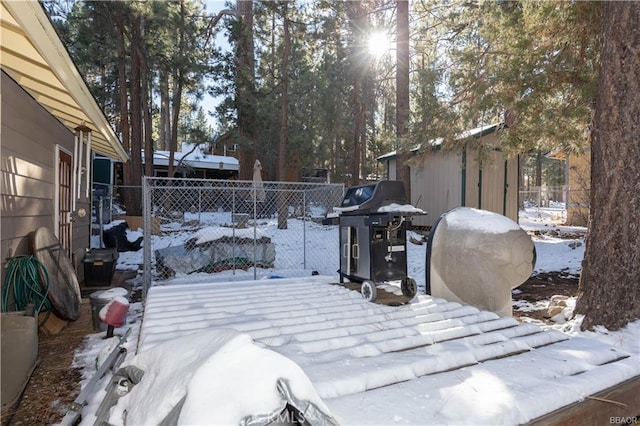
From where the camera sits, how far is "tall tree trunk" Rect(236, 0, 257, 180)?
1253 cm

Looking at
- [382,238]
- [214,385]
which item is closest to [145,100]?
[382,238]

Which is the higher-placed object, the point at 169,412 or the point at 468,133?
Result: the point at 468,133

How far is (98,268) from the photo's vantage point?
19.5 feet

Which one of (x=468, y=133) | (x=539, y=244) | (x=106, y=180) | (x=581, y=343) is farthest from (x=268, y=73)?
(x=581, y=343)

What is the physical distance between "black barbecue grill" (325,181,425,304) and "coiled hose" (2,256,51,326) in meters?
3.27

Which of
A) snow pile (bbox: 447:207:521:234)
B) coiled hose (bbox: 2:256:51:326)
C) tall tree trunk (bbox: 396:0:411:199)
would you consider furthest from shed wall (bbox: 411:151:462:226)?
coiled hose (bbox: 2:256:51:326)

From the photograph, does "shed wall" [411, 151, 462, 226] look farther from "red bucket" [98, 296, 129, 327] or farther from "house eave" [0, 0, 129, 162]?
"red bucket" [98, 296, 129, 327]

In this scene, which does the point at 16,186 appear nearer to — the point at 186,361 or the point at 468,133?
the point at 186,361

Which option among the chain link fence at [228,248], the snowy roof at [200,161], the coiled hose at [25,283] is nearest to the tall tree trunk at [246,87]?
the chain link fence at [228,248]

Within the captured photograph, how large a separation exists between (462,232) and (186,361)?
122 inches

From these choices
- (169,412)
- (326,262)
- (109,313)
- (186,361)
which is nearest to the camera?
(169,412)

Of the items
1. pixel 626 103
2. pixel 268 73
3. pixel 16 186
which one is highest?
pixel 268 73

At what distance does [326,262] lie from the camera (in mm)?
8289

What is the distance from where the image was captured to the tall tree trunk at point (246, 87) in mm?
12531
